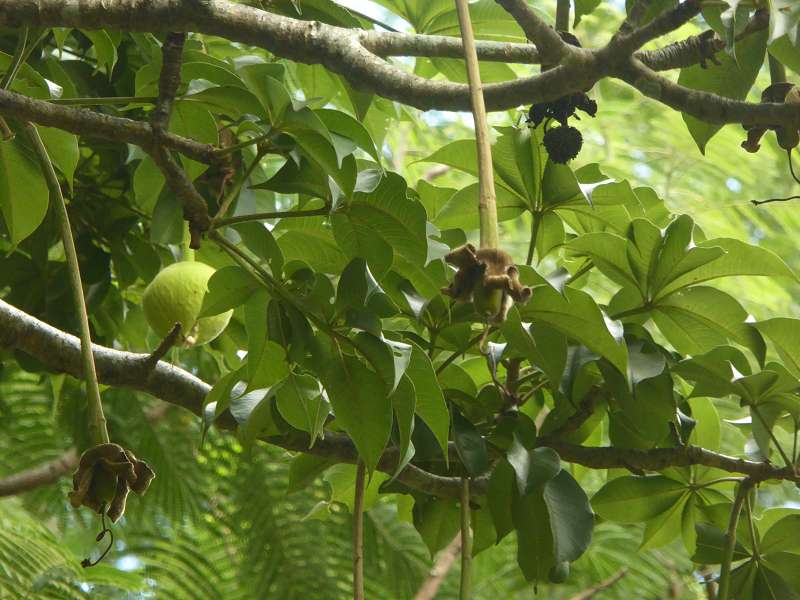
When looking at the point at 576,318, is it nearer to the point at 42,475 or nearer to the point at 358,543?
the point at 358,543

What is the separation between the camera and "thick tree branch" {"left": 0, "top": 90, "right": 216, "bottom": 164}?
751 millimetres

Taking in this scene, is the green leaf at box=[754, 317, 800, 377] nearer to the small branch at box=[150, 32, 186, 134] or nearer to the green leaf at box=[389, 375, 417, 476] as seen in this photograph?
the green leaf at box=[389, 375, 417, 476]

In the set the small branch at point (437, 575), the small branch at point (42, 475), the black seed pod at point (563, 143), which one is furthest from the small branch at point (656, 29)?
the small branch at point (42, 475)

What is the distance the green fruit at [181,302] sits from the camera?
3.14 feet

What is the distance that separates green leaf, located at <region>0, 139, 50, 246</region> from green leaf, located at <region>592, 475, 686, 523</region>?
0.61 m

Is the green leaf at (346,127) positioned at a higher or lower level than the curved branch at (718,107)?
lower

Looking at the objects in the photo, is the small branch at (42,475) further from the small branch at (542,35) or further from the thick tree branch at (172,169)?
the small branch at (542,35)

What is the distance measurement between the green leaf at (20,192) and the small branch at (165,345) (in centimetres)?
17

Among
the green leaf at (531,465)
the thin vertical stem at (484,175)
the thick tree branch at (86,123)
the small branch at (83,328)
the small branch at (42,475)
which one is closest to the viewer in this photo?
the thin vertical stem at (484,175)

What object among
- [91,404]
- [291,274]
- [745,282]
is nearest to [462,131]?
[745,282]

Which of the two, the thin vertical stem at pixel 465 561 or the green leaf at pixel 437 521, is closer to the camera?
the thin vertical stem at pixel 465 561

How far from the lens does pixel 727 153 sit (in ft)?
7.88

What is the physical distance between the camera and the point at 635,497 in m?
1.01

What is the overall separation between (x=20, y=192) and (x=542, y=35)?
522mm
